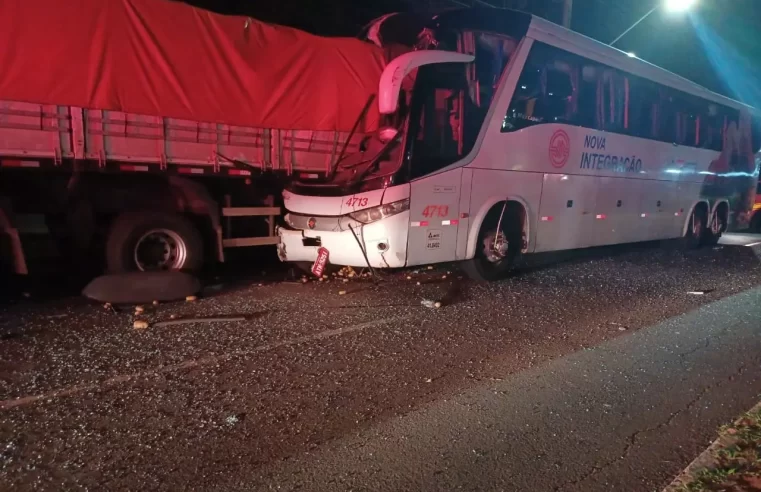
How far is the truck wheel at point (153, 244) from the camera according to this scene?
6.84m

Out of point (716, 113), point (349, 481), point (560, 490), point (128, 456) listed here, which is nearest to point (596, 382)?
point (560, 490)

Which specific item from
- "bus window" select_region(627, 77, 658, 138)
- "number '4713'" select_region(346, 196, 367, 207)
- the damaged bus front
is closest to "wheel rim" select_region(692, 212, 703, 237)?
"bus window" select_region(627, 77, 658, 138)

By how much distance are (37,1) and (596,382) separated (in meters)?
6.57

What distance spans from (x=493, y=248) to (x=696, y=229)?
26.5ft

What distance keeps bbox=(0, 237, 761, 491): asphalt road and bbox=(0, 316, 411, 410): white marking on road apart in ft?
0.08

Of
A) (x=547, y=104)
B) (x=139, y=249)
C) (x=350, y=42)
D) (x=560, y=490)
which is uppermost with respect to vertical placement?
(x=350, y=42)

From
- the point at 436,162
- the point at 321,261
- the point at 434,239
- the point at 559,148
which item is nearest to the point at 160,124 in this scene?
the point at 321,261

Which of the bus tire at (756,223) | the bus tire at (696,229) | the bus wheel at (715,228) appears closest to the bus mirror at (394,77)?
the bus tire at (696,229)

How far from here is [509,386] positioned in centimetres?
452

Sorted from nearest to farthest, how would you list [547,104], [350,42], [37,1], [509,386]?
[509,386], [37,1], [350,42], [547,104]

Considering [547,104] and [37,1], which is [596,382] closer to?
[547,104]

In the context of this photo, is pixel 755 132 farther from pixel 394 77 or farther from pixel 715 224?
pixel 394 77

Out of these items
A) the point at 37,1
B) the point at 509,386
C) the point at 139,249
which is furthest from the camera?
the point at 139,249

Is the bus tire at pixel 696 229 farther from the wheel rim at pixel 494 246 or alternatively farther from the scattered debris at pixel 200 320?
the scattered debris at pixel 200 320
